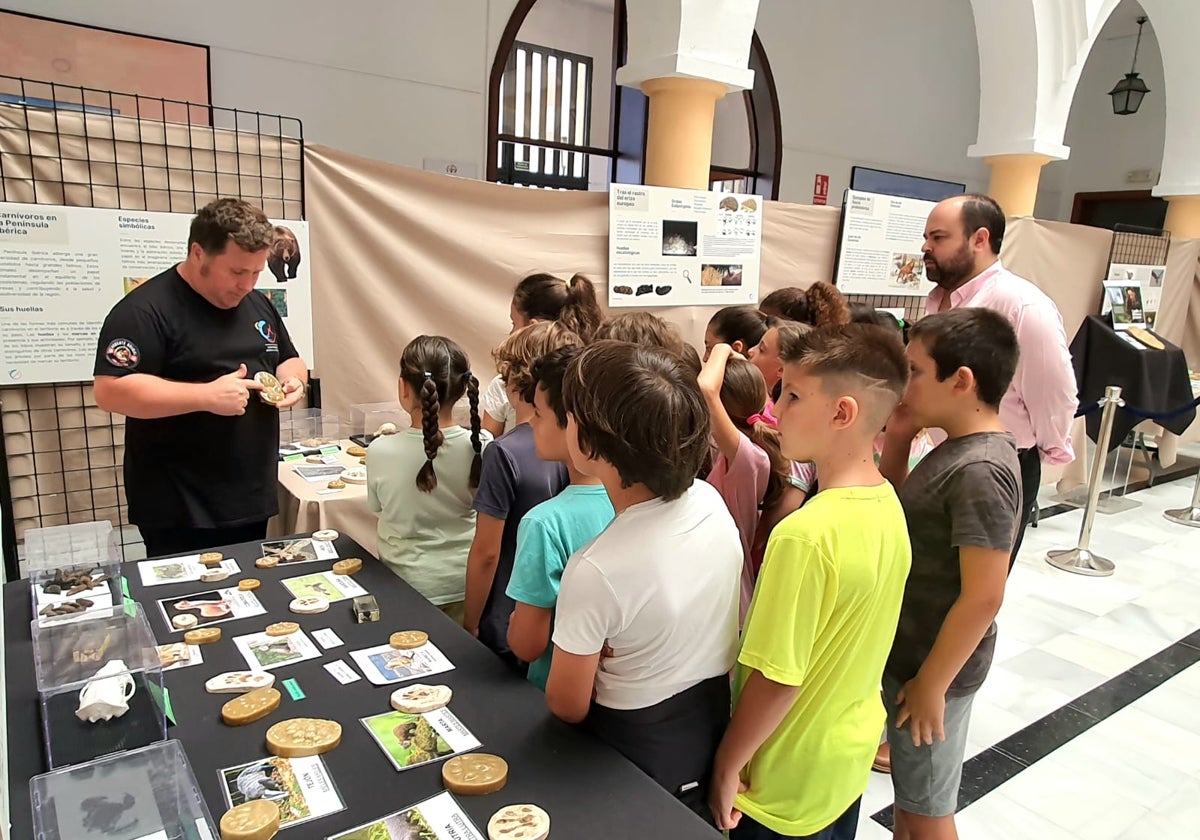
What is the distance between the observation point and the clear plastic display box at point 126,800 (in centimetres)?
88

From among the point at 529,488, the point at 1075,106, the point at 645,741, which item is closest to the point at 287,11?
the point at 529,488

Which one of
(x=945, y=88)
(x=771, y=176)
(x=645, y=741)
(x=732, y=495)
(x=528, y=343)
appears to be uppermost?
(x=945, y=88)

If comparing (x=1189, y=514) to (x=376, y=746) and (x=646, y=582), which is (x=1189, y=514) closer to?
(x=646, y=582)

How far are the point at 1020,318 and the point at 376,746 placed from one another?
211 centimetres

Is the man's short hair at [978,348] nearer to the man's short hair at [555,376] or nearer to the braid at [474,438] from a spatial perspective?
the man's short hair at [555,376]

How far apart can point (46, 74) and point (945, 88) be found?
8.06m

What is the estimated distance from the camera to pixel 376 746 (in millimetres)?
1075

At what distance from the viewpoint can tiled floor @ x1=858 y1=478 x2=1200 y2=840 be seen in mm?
2148

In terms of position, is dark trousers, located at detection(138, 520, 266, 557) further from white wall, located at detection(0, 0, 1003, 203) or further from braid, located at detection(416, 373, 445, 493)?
white wall, located at detection(0, 0, 1003, 203)

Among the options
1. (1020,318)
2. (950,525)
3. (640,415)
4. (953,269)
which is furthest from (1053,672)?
(640,415)

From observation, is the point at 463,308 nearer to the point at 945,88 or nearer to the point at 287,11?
the point at 287,11

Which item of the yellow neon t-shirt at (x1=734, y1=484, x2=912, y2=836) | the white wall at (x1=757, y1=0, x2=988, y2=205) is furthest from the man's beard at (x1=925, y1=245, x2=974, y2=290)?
the white wall at (x1=757, y1=0, x2=988, y2=205)

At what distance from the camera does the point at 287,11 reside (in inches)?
184

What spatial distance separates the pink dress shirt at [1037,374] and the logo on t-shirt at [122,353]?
229cm
